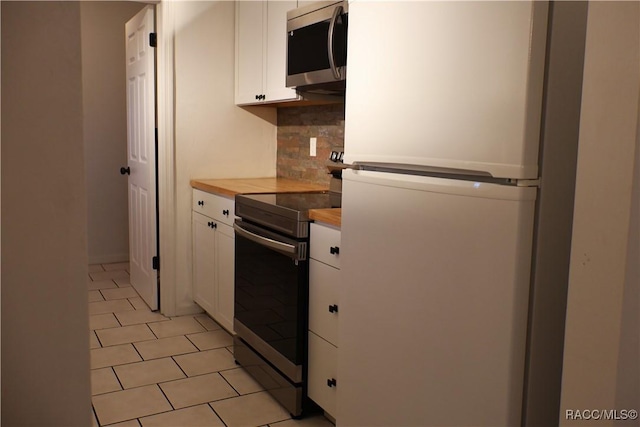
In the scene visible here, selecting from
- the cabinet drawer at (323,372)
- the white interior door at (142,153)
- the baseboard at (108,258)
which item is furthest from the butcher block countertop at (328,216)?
the baseboard at (108,258)

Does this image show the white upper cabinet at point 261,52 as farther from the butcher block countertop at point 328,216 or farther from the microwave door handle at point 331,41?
the butcher block countertop at point 328,216

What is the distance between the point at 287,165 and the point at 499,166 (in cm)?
264

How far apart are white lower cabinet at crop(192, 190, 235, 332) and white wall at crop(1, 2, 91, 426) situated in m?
2.64

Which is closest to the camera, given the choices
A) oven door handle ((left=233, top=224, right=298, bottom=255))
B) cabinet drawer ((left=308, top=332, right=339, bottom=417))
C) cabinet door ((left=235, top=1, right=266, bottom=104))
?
cabinet drawer ((left=308, top=332, right=339, bottom=417))

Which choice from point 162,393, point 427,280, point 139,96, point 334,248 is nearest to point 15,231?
point 427,280

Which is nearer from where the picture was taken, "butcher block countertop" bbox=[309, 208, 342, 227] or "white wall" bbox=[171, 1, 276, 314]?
"butcher block countertop" bbox=[309, 208, 342, 227]

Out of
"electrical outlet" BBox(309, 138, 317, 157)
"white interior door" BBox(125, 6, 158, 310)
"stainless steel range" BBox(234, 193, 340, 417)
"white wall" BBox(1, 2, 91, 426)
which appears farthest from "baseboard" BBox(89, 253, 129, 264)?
"white wall" BBox(1, 2, 91, 426)

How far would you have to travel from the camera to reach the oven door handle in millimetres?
2328

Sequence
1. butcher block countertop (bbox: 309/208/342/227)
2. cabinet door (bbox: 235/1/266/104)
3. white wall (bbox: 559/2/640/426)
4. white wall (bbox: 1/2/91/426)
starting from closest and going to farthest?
white wall (bbox: 1/2/91/426)
white wall (bbox: 559/2/640/426)
butcher block countertop (bbox: 309/208/342/227)
cabinet door (bbox: 235/1/266/104)

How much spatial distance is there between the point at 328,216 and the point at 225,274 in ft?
4.23

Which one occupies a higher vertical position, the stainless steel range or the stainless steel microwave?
the stainless steel microwave

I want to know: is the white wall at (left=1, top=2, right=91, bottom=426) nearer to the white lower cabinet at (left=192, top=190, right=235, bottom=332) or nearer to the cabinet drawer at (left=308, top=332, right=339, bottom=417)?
the cabinet drawer at (left=308, top=332, right=339, bottom=417)

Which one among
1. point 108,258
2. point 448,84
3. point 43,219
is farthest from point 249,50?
point 43,219

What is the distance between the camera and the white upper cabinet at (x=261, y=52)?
3150 millimetres
